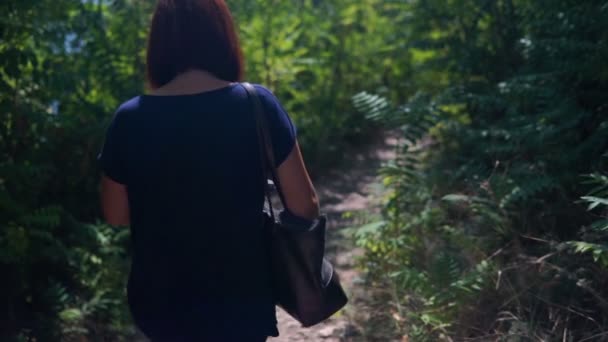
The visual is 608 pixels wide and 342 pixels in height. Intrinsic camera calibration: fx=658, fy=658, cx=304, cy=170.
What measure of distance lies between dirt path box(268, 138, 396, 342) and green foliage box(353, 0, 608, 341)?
26 cm

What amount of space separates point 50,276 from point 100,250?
0.35 metres

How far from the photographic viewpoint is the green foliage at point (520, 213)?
3.48m

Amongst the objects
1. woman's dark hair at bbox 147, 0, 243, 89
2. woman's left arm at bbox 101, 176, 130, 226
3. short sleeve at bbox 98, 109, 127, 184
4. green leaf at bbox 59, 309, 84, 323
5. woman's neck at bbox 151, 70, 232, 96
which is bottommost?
green leaf at bbox 59, 309, 84, 323

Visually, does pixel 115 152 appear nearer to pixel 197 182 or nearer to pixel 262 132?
pixel 197 182

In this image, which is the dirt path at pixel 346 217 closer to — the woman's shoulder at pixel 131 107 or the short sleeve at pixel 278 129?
the short sleeve at pixel 278 129

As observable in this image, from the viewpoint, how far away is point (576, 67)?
3930 mm

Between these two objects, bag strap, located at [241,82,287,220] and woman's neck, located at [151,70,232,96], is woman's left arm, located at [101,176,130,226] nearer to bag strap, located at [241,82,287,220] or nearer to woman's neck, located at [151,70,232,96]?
woman's neck, located at [151,70,232,96]

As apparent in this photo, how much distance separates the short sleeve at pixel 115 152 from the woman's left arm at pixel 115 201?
2.1 inches

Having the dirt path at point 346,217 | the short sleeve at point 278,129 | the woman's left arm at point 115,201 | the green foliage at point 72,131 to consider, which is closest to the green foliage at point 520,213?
the dirt path at point 346,217

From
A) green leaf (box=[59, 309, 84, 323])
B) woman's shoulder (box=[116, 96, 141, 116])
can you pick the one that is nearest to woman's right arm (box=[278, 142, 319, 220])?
woman's shoulder (box=[116, 96, 141, 116])

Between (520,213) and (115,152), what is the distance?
2751 mm

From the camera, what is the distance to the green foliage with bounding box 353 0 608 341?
3.48 metres

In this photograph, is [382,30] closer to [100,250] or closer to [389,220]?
[389,220]

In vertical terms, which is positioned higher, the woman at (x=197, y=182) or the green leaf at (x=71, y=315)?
the woman at (x=197, y=182)
